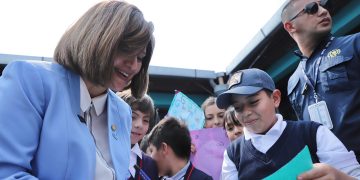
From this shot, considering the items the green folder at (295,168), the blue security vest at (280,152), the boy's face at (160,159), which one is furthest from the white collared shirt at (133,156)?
the green folder at (295,168)

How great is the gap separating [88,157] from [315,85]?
1.48 m

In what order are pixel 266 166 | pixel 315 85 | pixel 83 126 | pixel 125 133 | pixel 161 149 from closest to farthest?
pixel 83 126, pixel 125 133, pixel 266 166, pixel 315 85, pixel 161 149

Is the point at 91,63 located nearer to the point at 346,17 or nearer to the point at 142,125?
the point at 142,125

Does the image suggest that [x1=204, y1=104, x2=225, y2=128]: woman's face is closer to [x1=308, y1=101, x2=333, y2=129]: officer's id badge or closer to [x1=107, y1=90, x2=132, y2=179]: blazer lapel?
[x1=308, y1=101, x2=333, y2=129]: officer's id badge

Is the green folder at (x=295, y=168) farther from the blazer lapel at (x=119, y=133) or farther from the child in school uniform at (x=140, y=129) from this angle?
the child in school uniform at (x=140, y=129)

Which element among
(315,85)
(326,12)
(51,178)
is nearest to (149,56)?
(51,178)

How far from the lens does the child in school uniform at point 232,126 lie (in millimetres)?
3020

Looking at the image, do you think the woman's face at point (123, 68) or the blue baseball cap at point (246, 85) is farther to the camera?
the blue baseball cap at point (246, 85)

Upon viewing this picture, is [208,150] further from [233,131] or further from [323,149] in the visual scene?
[323,149]

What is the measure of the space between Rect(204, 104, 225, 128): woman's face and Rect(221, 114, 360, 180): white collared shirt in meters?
1.65

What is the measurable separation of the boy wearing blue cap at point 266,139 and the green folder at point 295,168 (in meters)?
0.34

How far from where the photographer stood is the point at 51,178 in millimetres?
1003

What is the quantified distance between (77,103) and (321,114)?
139 centimetres

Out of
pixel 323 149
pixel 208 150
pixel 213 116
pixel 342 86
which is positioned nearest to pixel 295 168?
pixel 323 149
